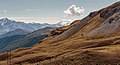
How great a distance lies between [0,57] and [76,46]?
58.0 meters

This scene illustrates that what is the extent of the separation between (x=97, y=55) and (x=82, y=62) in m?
7.71

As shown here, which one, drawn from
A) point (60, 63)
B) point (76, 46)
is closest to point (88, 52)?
point (60, 63)

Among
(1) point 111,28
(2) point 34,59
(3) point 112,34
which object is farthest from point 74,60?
(1) point 111,28

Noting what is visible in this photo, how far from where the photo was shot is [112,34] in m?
170

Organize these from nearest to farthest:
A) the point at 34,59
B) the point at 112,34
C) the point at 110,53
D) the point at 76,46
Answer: the point at 110,53
the point at 34,59
the point at 76,46
the point at 112,34

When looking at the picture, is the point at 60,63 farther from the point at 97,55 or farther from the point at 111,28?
the point at 111,28

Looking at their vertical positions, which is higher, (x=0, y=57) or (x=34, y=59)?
(x=34, y=59)

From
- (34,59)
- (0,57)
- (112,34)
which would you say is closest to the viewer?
(34,59)

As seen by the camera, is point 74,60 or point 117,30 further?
point 117,30

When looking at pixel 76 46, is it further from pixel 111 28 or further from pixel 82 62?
pixel 82 62

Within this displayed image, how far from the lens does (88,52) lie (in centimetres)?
9625

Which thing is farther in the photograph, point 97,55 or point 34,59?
point 34,59

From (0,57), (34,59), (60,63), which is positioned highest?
(60,63)

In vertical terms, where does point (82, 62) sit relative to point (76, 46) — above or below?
above
